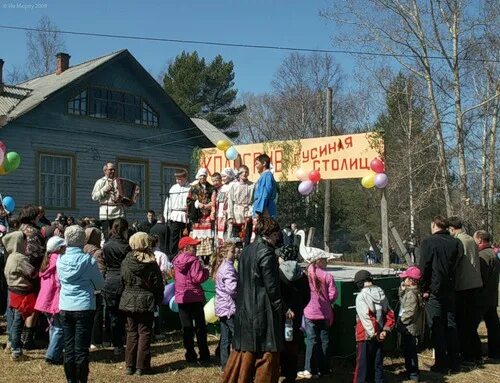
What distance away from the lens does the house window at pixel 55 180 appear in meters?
19.5

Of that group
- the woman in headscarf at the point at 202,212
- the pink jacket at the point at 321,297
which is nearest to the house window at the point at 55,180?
the woman in headscarf at the point at 202,212

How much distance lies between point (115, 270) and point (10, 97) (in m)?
14.7

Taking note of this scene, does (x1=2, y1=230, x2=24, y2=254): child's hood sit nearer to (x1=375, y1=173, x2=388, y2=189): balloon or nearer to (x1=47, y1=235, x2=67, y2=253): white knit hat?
(x1=47, y1=235, x2=67, y2=253): white knit hat

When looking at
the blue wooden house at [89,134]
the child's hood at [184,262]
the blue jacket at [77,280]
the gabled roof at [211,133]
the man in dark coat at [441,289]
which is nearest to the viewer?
the blue jacket at [77,280]

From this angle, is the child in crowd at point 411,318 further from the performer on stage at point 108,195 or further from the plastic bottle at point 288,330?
the performer on stage at point 108,195

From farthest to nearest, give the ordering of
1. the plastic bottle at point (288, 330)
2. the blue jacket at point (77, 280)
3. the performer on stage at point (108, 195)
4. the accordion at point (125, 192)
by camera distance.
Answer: the accordion at point (125, 192)
the performer on stage at point (108, 195)
the blue jacket at point (77, 280)
the plastic bottle at point (288, 330)

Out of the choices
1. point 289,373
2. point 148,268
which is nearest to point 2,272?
point 148,268

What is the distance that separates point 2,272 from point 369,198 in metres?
31.4

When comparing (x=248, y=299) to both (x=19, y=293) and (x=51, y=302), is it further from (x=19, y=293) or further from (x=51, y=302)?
(x=19, y=293)

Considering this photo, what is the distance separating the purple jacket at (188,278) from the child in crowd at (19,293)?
1785 millimetres

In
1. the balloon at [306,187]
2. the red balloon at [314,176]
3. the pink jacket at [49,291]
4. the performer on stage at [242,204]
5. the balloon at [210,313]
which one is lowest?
the balloon at [210,313]

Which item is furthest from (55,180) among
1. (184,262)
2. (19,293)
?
(184,262)

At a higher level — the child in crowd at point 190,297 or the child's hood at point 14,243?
the child's hood at point 14,243

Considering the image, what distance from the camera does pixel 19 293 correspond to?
24.7 feet
